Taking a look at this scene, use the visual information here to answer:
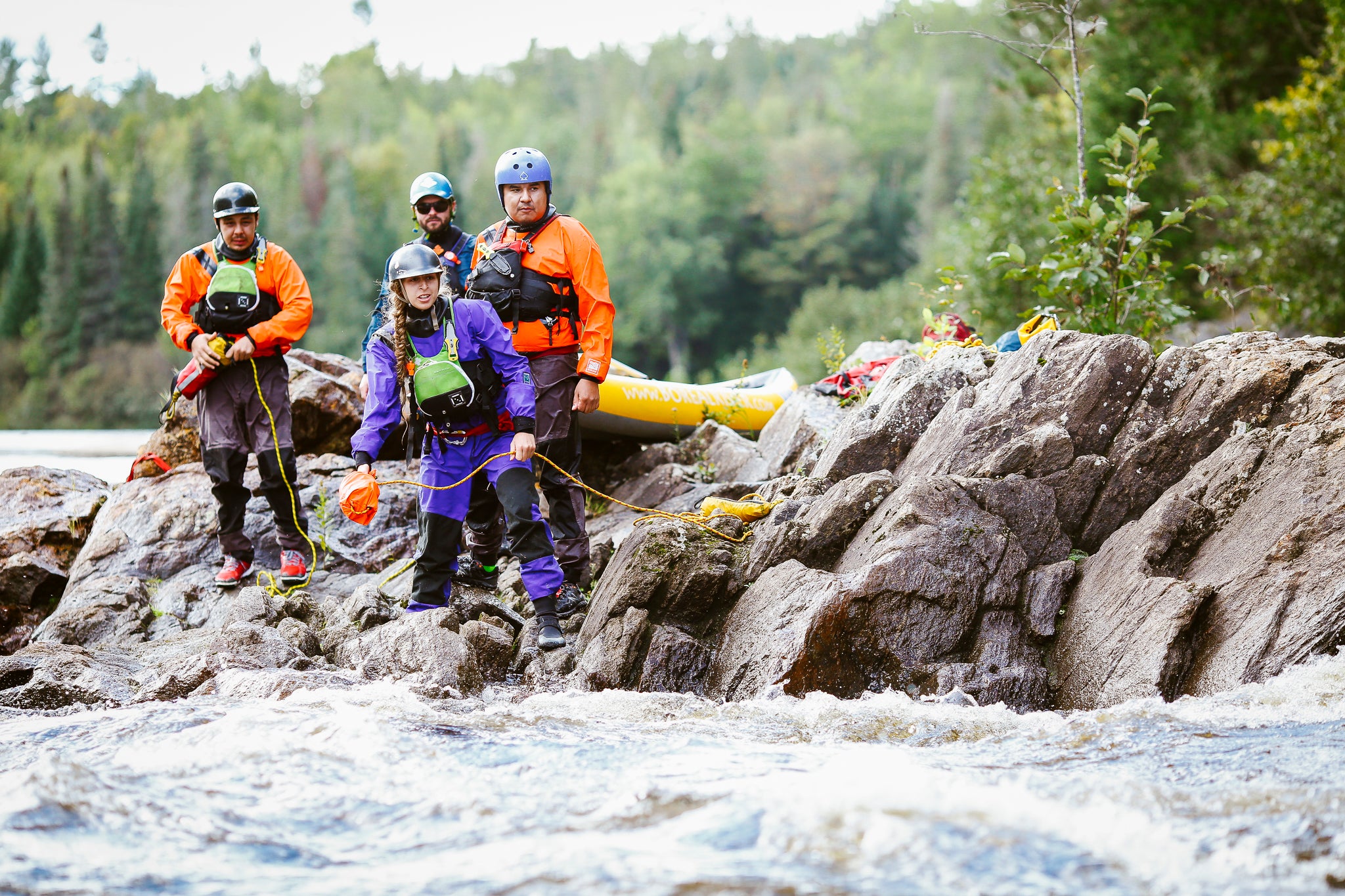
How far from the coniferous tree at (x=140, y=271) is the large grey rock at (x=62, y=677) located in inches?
1852

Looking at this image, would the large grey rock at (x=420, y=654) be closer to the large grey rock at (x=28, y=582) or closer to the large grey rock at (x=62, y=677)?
the large grey rock at (x=62, y=677)

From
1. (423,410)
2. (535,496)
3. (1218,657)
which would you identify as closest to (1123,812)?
(1218,657)

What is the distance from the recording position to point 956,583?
5.36 meters

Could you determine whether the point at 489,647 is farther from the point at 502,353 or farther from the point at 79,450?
the point at 79,450

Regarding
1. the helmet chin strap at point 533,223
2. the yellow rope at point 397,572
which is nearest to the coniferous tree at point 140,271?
the yellow rope at point 397,572

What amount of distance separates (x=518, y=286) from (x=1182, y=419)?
381 centimetres

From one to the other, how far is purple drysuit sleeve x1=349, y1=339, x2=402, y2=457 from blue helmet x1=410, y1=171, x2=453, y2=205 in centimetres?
147

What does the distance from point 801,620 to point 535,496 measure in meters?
1.60

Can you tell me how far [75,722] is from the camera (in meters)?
4.79

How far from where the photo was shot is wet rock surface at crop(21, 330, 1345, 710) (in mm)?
5105

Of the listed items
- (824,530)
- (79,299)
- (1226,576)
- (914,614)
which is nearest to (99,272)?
(79,299)

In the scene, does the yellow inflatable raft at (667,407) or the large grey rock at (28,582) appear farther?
the yellow inflatable raft at (667,407)

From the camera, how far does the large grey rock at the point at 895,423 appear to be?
22.3 ft

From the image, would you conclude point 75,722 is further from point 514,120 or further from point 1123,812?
point 514,120
